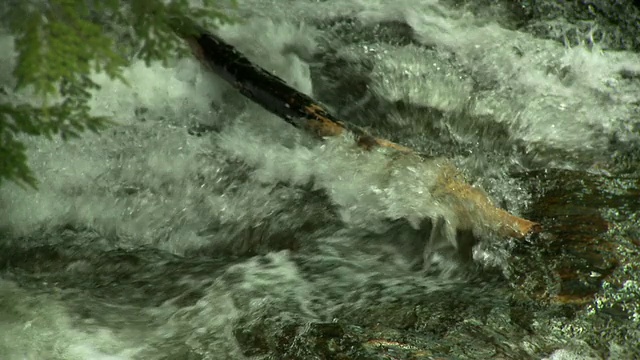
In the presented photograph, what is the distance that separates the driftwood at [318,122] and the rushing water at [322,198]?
74 millimetres

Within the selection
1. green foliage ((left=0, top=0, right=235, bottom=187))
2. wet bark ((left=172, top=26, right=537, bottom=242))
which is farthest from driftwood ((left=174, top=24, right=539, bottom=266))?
green foliage ((left=0, top=0, right=235, bottom=187))

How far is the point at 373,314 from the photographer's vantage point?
2586 millimetres

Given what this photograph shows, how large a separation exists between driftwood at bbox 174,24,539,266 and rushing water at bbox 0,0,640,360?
74 mm

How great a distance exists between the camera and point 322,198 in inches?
122

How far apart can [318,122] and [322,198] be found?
1.13 ft

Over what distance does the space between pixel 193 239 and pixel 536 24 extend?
2399 mm

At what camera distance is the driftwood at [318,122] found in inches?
112

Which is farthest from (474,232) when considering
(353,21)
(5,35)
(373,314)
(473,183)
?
(5,35)

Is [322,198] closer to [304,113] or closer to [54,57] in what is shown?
[304,113]

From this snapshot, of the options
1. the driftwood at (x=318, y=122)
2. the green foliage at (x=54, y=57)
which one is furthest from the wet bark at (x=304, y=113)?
the green foliage at (x=54, y=57)

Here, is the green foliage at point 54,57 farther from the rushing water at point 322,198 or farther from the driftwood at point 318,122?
the rushing water at point 322,198

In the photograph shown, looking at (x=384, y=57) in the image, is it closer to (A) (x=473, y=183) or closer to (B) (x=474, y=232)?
(A) (x=473, y=183)

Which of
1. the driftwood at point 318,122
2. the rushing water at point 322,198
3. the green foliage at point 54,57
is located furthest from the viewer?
the driftwood at point 318,122

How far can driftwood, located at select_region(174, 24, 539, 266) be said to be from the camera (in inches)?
112
